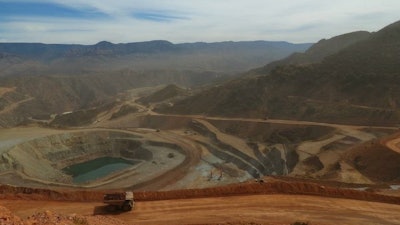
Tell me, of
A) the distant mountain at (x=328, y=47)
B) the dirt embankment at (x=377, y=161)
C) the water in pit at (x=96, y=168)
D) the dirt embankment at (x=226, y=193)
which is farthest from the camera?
the distant mountain at (x=328, y=47)

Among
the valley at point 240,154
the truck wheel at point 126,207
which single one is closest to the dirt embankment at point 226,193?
the valley at point 240,154

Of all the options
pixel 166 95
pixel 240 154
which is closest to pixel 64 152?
pixel 240 154

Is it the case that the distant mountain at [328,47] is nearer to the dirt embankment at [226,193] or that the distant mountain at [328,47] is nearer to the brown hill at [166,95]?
the brown hill at [166,95]

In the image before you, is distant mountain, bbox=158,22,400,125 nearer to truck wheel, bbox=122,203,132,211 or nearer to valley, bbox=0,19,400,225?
valley, bbox=0,19,400,225

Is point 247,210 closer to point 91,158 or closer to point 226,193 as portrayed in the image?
point 226,193

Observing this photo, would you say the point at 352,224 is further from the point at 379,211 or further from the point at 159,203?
the point at 159,203

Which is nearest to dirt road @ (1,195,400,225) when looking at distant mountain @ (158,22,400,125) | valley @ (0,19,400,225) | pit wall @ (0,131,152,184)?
valley @ (0,19,400,225)
